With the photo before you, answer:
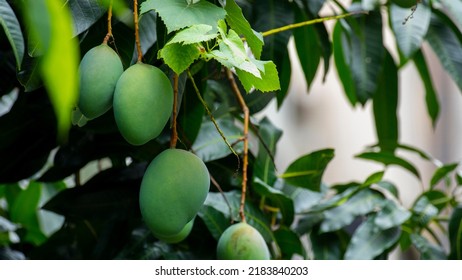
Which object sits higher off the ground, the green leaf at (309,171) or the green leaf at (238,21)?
the green leaf at (238,21)

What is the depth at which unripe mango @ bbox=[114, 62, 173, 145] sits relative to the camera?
13.9 inches

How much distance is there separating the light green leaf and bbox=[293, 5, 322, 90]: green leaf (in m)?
0.39

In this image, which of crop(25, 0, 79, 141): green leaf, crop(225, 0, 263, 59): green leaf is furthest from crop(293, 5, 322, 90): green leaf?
crop(25, 0, 79, 141): green leaf

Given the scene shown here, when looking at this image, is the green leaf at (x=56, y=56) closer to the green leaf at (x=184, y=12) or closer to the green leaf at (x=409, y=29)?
the green leaf at (x=184, y=12)

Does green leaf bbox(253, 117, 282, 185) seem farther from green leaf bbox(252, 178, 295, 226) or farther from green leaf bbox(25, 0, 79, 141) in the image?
green leaf bbox(25, 0, 79, 141)

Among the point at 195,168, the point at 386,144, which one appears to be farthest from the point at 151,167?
the point at 386,144

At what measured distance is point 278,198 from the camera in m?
0.69

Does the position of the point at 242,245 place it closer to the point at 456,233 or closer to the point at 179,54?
the point at 179,54

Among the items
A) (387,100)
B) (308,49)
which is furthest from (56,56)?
(387,100)

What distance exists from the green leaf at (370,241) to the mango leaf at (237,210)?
0.32 feet

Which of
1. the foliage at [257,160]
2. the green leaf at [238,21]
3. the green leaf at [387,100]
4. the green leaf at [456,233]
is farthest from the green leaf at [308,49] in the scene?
the green leaf at [238,21]

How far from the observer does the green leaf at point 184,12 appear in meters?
0.36
